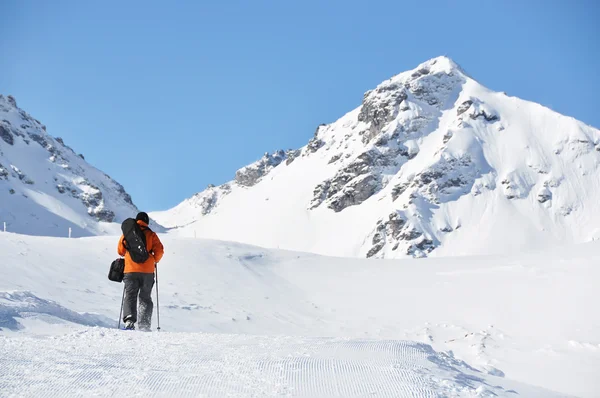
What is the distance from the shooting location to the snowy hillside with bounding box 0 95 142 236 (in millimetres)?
101062

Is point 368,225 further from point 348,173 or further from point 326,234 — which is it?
point 348,173

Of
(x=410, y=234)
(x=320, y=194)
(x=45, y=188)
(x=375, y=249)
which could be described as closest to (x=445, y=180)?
(x=410, y=234)

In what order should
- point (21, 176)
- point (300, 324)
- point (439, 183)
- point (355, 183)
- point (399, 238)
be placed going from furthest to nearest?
point (355, 183) < point (439, 183) < point (399, 238) < point (21, 176) < point (300, 324)

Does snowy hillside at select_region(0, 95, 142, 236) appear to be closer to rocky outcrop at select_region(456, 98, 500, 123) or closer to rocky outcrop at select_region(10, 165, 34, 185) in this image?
rocky outcrop at select_region(10, 165, 34, 185)

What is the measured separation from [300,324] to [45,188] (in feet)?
373

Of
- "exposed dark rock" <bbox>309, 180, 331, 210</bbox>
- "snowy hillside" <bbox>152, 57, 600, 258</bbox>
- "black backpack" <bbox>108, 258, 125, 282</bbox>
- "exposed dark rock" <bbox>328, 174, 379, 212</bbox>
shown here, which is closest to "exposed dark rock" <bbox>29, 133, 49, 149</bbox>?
"snowy hillside" <bbox>152, 57, 600, 258</bbox>

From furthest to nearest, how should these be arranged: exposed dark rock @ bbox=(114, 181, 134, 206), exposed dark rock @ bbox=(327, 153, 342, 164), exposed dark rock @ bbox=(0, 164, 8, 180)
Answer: exposed dark rock @ bbox=(327, 153, 342, 164) → exposed dark rock @ bbox=(114, 181, 134, 206) → exposed dark rock @ bbox=(0, 164, 8, 180)

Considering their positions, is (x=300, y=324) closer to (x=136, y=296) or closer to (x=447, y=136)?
(x=136, y=296)

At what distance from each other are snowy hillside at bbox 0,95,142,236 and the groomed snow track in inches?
3700

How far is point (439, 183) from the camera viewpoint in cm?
12850

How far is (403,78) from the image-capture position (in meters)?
185

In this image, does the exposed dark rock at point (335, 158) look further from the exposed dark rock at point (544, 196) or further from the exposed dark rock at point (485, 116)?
the exposed dark rock at point (544, 196)

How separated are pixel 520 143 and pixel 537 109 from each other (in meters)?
19.5

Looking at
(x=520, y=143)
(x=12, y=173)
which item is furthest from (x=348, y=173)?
(x=12, y=173)
